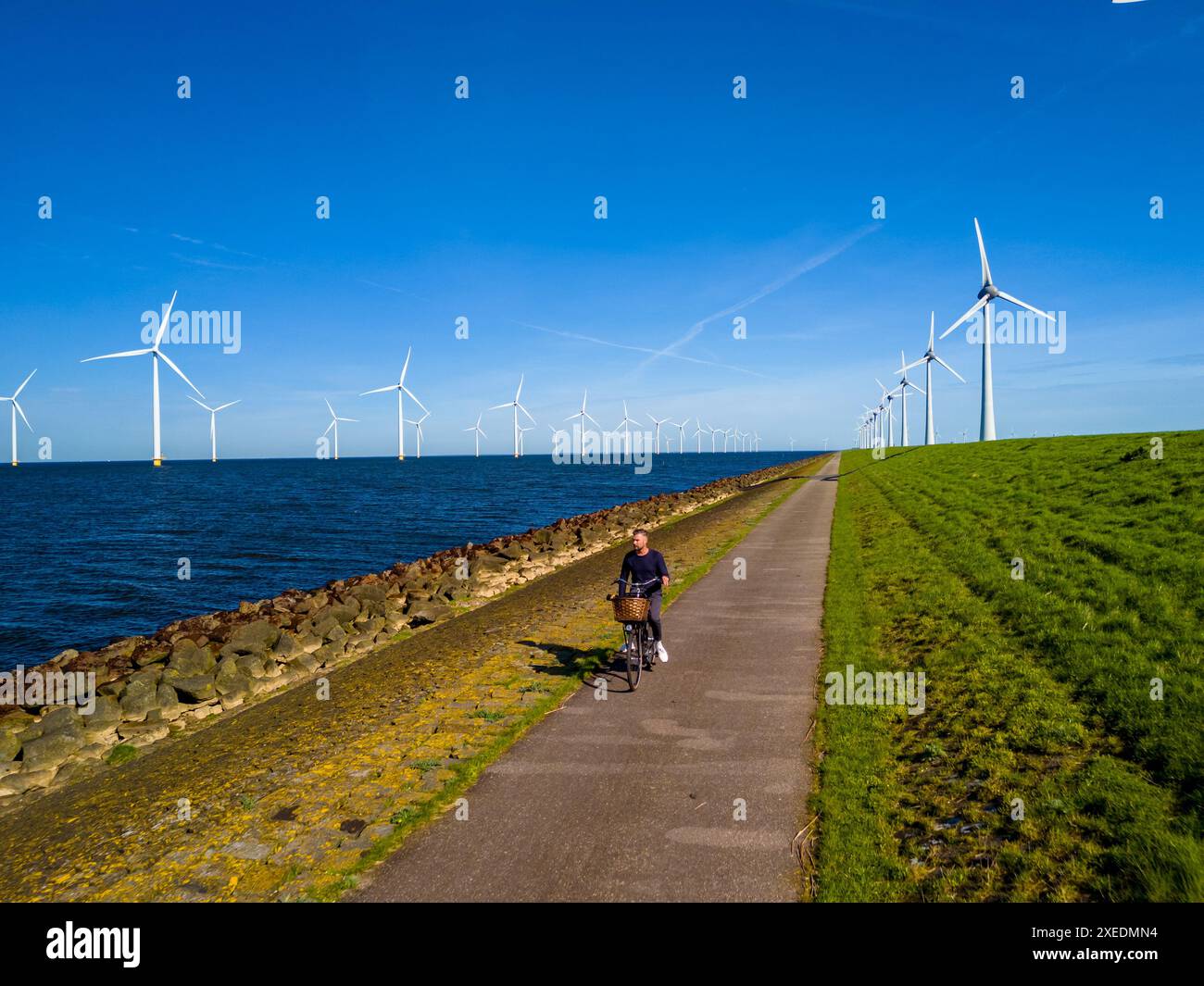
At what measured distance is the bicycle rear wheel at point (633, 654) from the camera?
440 inches

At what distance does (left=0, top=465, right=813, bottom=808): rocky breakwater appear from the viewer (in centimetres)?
1095

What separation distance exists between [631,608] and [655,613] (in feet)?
2.98

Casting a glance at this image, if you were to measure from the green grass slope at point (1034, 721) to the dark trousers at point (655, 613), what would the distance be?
9.99 ft

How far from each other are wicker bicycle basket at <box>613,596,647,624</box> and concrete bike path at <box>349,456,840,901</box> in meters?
1.25

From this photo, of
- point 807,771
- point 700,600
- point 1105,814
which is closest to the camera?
point 1105,814

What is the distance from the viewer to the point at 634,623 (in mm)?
11297

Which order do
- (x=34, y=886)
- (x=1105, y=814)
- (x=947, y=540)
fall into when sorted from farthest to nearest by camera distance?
(x=947, y=540), (x=34, y=886), (x=1105, y=814)

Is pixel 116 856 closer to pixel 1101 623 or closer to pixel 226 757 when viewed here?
pixel 226 757


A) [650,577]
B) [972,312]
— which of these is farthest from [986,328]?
[650,577]

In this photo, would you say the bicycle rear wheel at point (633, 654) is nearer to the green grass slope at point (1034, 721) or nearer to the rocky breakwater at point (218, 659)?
the green grass slope at point (1034, 721)
